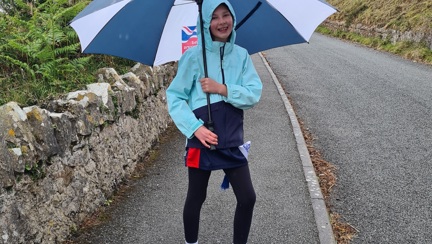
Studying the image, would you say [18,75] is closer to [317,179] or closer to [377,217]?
[317,179]

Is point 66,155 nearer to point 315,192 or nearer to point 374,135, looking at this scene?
point 315,192

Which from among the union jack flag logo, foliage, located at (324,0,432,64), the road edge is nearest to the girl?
the union jack flag logo

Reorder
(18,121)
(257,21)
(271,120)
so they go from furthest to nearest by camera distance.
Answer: (271,120), (257,21), (18,121)

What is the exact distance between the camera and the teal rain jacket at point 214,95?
2.50 metres

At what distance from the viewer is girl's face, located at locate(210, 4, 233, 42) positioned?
98.6 inches

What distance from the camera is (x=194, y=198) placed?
2.75 metres

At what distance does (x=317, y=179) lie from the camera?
4.88 meters

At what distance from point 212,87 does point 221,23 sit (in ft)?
1.40

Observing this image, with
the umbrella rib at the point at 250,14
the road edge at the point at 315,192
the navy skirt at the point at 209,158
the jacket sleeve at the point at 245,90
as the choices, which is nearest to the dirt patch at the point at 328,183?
the road edge at the point at 315,192

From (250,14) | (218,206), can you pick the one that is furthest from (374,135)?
(250,14)

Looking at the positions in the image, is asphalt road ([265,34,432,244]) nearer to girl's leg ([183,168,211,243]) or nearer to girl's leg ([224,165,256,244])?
girl's leg ([224,165,256,244])

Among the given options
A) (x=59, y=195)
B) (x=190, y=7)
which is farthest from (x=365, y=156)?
(x=59, y=195)

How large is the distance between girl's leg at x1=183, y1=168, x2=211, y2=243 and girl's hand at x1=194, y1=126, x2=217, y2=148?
27cm

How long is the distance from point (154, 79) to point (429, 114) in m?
5.55
